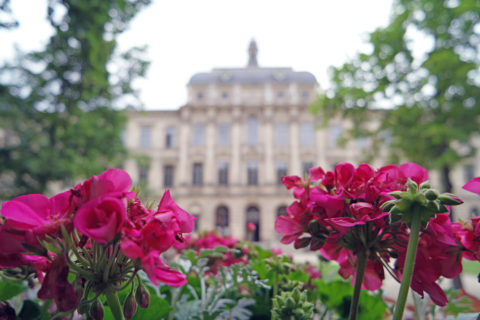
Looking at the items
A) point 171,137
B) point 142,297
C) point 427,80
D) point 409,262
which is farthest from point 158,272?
point 171,137

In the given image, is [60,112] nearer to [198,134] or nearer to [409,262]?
[409,262]

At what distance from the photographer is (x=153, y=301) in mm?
844

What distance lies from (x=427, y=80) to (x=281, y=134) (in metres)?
18.0

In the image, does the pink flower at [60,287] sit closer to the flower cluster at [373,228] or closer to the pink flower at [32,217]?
the pink flower at [32,217]

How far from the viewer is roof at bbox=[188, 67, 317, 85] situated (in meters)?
28.8

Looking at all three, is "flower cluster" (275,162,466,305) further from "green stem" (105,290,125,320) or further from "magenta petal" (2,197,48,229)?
"magenta petal" (2,197,48,229)

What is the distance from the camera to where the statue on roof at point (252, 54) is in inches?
1379

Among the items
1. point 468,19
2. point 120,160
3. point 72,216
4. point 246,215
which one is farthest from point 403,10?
point 246,215

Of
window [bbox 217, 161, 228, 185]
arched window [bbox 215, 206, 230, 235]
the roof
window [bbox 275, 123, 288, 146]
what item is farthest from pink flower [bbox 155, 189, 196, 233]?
the roof

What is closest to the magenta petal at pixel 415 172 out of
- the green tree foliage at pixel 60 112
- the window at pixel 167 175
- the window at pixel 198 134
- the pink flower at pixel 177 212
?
the pink flower at pixel 177 212

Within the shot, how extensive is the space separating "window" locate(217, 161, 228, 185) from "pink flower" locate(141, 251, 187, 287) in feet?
83.6

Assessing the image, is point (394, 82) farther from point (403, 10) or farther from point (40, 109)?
point (40, 109)

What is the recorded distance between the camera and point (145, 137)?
27.7 metres

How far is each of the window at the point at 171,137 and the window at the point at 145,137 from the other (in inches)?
57.1
